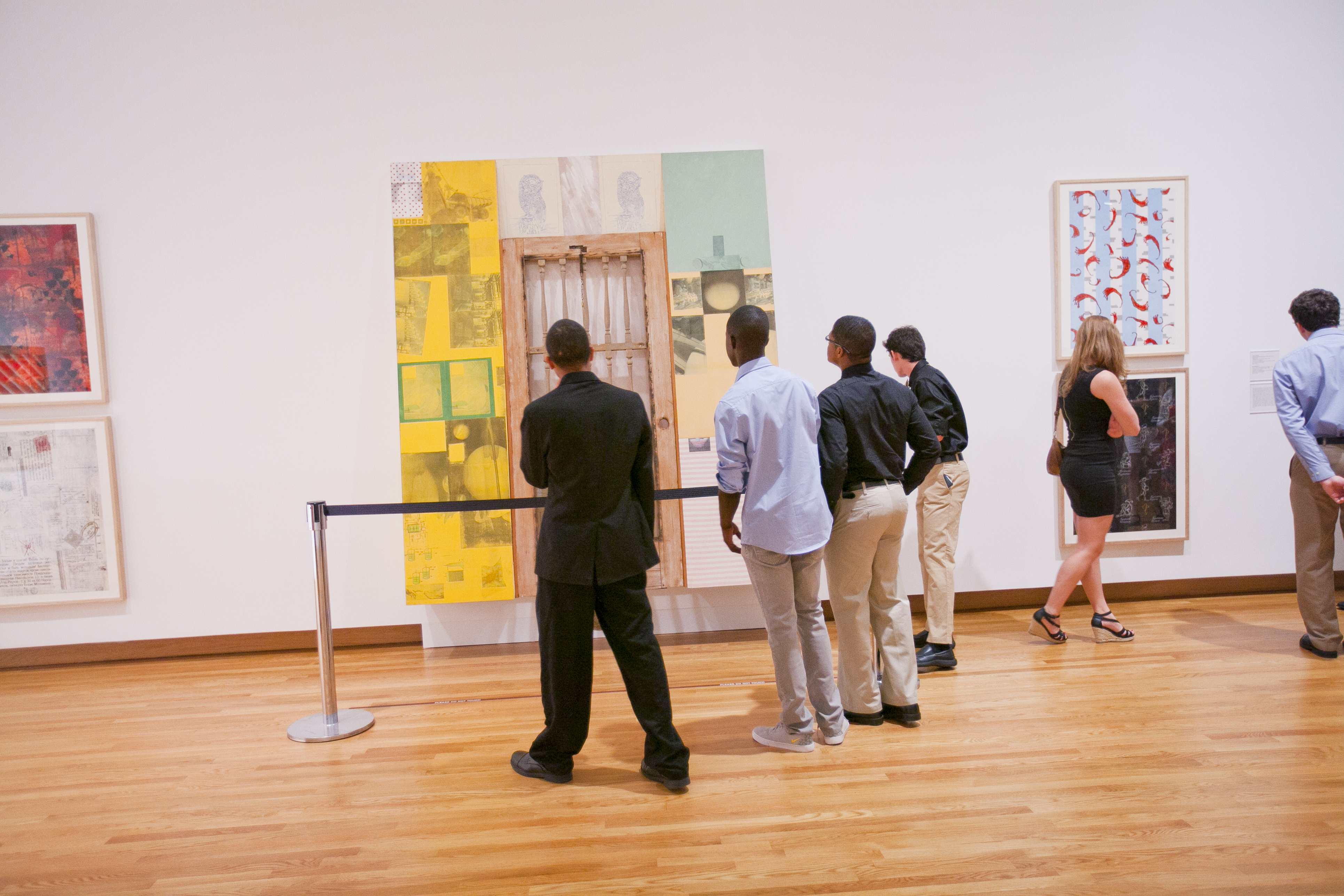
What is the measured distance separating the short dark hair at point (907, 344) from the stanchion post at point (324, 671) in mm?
2796

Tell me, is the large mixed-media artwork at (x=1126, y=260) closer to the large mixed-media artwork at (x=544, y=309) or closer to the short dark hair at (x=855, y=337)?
the large mixed-media artwork at (x=544, y=309)

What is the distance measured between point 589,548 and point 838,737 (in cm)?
132

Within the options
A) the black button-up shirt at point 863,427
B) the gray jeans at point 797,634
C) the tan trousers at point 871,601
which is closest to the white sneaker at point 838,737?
the gray jeans at point 797,634

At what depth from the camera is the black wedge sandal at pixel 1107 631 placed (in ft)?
14.5

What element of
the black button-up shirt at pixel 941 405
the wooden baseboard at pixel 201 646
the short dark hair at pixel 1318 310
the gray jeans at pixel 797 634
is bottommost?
the wooden baseboard at pixel 201 646

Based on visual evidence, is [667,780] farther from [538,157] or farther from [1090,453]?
[538,157]

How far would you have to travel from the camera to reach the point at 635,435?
292 centimetres

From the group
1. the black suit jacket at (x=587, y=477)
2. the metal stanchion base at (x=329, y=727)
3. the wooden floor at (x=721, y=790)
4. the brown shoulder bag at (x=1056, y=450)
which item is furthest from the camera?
the brown shoulder bag at (x=1056, y=450)

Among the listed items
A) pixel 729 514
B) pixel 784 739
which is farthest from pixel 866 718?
pixel 729 514

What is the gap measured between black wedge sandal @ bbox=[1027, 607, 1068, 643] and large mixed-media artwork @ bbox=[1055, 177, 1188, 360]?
1.69 metres

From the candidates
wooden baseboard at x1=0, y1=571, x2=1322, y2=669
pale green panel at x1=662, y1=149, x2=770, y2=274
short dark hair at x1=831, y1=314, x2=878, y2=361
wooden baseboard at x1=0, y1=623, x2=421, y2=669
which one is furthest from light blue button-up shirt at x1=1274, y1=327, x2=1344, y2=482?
wooden baseboard at x1=0, y1=623, x2=421, y2=669

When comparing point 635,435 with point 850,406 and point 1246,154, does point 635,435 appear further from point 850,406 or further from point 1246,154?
point 1246,154

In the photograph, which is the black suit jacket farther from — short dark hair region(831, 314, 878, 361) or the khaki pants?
the khaki pants

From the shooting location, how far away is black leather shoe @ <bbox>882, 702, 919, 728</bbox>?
11.1 feet
